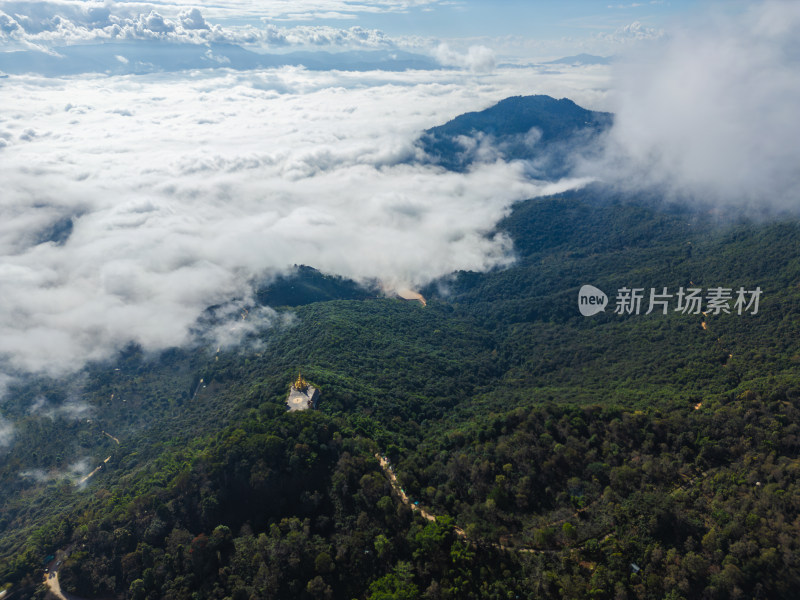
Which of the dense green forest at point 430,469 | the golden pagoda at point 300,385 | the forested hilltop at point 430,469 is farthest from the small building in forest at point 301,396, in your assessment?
the dense green forest at point 430,469

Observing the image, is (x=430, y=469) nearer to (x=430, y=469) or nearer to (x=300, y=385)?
(x=430, y=469)

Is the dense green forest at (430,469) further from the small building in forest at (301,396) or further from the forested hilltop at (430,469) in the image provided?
the small building in forest at (301,396)

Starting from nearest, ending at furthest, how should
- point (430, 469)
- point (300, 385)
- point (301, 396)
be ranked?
point (430, 469), point (301, 396), point (300, 385)

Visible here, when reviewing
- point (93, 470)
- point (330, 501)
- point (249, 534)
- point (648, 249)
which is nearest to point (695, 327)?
point (648, 249)

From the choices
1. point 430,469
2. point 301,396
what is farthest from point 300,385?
point 430,469

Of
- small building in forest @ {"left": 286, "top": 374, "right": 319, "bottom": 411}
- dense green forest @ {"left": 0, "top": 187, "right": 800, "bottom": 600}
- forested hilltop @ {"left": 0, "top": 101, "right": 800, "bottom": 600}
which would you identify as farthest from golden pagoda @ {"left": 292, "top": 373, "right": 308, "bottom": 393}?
dense green forest @ {"left": 0, "top": 187, "right": 800, "bottom": 600}

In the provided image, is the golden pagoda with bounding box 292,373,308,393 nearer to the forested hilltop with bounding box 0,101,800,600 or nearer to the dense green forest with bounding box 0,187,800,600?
the forested hilltop with bounding box 0,101,800,600

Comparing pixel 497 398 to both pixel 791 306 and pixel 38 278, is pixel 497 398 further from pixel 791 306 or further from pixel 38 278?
pixel 38 278
